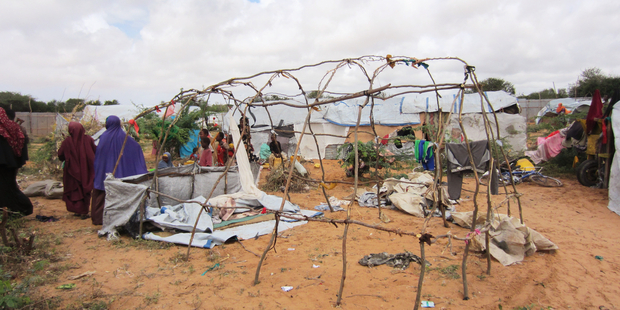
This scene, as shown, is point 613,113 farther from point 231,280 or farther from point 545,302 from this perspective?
point 231,280

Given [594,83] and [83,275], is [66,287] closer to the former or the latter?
[83,275]

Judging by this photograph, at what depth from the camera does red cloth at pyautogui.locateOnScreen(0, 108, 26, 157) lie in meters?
4.11

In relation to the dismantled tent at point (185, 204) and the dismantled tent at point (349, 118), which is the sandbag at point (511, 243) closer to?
the dismantled tent at point (185, 204)

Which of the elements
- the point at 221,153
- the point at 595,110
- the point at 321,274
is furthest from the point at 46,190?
the point at 595,110

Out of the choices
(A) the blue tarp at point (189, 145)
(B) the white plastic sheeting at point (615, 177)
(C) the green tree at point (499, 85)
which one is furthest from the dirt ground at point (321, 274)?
(C) the green tree at point (499, 85)

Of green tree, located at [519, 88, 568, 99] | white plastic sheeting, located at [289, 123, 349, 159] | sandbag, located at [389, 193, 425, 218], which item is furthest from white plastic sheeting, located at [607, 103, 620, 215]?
green tree, located at [519, 88, 568, 99]

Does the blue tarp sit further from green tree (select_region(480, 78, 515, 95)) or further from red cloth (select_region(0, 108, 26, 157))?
green tree (select_region(480, 78, 515, 95))

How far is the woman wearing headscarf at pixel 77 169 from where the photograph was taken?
4875 millimetres

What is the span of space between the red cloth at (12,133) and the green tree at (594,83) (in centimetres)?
2628

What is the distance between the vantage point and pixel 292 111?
13469mm

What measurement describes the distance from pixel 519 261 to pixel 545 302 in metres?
0.77

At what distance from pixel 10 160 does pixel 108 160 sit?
3.56 feet

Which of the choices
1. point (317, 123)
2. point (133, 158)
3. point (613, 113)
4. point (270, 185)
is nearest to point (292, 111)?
point (317, 123)

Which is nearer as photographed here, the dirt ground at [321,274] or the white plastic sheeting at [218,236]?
the dirt ground at [321,274]
